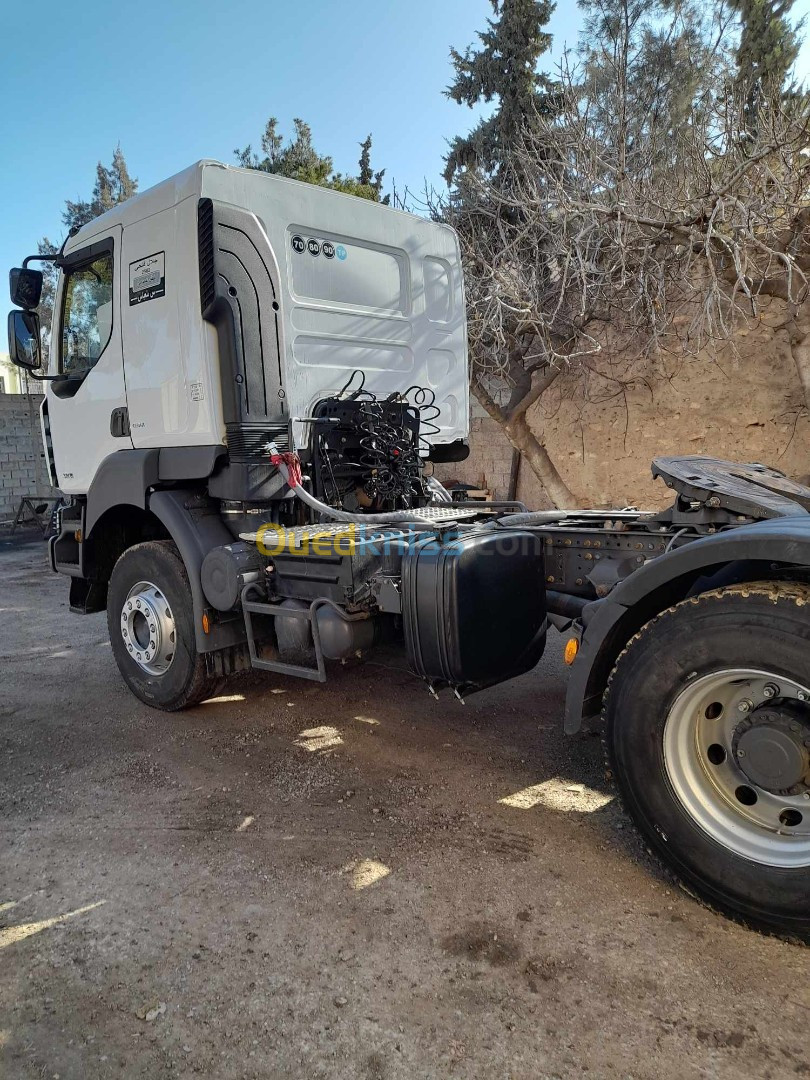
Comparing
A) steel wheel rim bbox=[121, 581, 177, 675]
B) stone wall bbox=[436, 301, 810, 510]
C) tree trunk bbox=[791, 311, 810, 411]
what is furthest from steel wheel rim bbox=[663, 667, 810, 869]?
stone wall bbox=[436, 301, 810, 510]

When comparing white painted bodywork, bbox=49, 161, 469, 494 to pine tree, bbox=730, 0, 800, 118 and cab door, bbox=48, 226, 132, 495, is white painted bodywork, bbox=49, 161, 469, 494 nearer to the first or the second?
cab door, bbox=48, 226, 132, 495

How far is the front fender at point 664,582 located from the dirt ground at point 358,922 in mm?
713

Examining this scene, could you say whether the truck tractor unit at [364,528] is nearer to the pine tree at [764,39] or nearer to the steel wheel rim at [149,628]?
the steel wheel rim at [149,628]

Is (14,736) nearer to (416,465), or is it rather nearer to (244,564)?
(244,564)

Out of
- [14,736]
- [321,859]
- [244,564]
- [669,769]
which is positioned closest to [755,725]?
[669,769]

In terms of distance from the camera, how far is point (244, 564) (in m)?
4.06

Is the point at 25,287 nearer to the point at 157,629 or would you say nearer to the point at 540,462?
the point at 157,629

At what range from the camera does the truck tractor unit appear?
2436 mm

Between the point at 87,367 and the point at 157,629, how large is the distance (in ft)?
6.31

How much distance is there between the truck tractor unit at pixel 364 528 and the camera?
2.44 metres

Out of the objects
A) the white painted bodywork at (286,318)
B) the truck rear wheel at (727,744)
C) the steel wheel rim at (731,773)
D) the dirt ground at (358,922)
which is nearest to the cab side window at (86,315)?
the white painted bodywork at (286,318)

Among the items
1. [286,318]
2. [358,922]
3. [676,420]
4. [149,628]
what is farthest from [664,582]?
[676,420]

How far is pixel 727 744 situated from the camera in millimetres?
2547

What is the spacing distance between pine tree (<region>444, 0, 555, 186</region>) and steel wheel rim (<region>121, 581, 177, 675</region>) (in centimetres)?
1185
